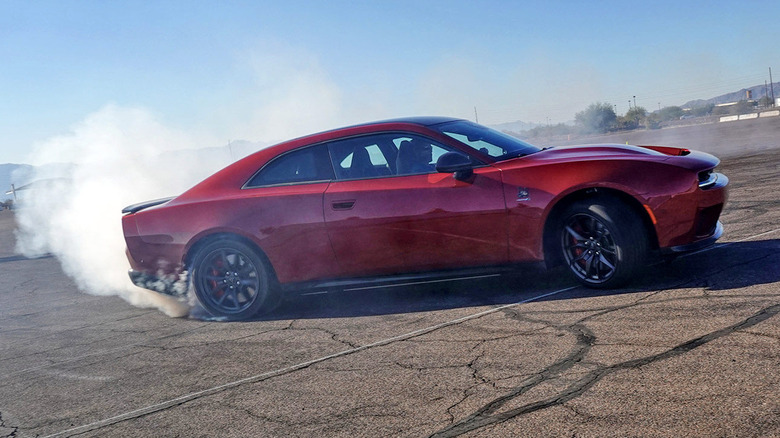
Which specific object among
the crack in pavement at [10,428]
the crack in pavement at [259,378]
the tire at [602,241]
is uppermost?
the tire at [602,241]

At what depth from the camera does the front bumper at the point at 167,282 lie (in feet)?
23.0

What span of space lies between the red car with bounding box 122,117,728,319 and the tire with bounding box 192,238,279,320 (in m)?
0.01

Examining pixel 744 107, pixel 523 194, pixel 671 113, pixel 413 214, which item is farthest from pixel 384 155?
pixel 671 113

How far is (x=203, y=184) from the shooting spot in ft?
23.1

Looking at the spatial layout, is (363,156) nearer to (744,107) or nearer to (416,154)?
(416,154)

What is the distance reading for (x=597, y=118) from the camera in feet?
308

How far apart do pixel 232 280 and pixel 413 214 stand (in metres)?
1.91

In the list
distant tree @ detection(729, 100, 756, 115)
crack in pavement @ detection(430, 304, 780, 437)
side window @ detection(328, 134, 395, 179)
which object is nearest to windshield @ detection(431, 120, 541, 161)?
side window @ detection(328, 134, 395, 179)

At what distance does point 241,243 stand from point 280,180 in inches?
26.2

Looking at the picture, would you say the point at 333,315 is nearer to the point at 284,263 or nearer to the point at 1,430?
the point at 284,263

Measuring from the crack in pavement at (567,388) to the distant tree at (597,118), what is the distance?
87.5 metres

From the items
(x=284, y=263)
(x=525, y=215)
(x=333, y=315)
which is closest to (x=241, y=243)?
(x=284, y=263)

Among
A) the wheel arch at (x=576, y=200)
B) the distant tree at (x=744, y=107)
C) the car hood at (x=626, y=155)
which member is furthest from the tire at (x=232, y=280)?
the distant tree at (x=744, y=107)

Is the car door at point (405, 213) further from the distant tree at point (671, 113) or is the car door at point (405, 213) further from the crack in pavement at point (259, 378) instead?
the distant tree at point (671, 113)
